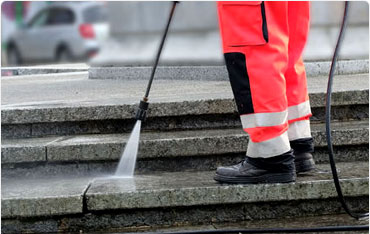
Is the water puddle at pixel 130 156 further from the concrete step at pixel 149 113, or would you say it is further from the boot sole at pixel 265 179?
the boot sole at pixel 265 179

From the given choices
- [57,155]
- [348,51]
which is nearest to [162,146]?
[57,155]

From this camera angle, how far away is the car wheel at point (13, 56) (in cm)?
1720

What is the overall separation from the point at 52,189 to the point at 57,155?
1.17 feet

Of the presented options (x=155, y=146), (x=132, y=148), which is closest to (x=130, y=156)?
(x=132, y=148)

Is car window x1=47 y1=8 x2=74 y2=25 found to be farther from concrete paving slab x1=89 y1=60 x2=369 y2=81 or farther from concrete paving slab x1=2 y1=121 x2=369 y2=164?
concrete paving slab x1=2 y1=121 x2=369 y2=164

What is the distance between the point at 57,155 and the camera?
437 centimetres

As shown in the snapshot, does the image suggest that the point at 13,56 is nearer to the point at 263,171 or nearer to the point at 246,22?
the point at 263,171

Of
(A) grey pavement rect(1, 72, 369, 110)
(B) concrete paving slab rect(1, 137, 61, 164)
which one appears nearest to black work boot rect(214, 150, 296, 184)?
(A) grey pavement rect(1, 72, 369, 110)

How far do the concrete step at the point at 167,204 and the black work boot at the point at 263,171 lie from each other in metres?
0.03

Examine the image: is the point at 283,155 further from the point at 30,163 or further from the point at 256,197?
the point at 30,163

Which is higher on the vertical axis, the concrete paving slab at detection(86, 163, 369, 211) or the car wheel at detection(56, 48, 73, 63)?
the concrete paving slab at detection(86, 163, 369, 211)

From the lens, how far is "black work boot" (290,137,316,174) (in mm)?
4156

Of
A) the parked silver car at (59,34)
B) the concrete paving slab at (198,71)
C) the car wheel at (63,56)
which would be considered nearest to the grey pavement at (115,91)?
the concrete paving slab at (198,71)

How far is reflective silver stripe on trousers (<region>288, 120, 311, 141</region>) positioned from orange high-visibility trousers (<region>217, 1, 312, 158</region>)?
0.33 meters
